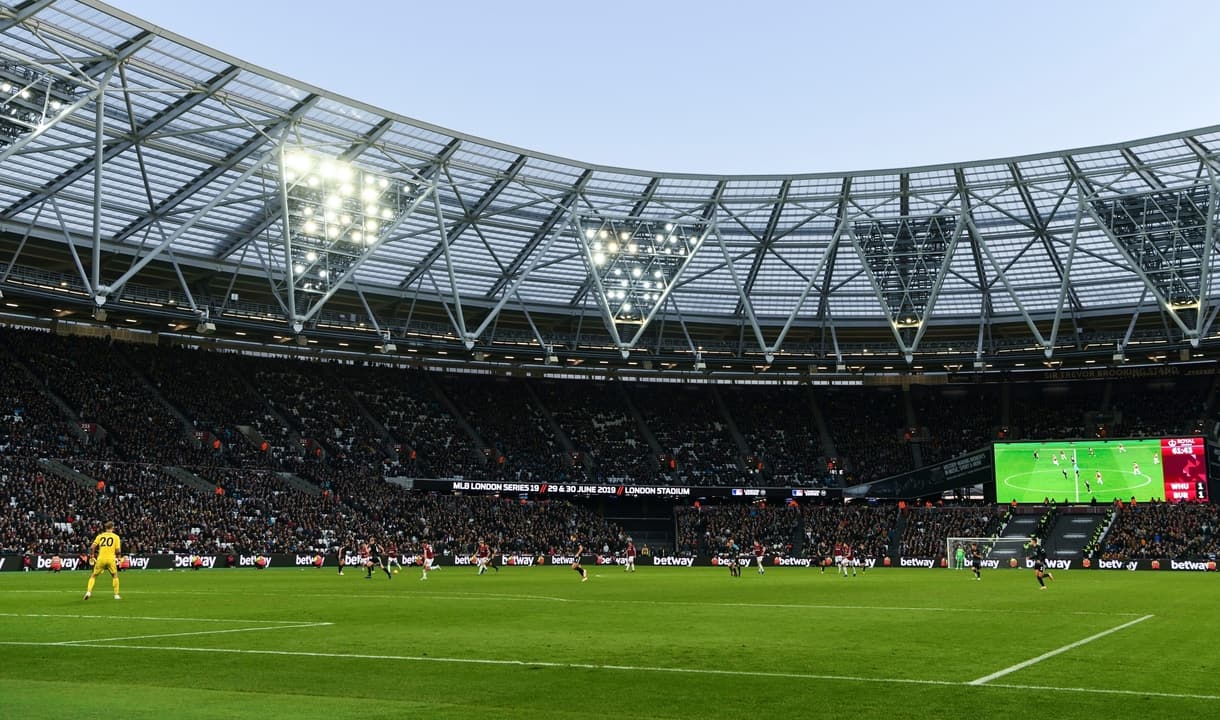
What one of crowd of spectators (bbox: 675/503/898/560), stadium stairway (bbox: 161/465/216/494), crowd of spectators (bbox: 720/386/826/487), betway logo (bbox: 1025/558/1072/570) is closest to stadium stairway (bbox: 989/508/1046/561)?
betway logo (bbox: 1025/558/1072/570)

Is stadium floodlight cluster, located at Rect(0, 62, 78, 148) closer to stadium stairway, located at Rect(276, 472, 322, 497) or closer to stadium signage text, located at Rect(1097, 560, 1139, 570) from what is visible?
stadium stairway, located at Rect(276, 472, 322, 497)

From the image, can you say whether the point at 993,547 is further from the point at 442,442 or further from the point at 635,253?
the point at 442,442

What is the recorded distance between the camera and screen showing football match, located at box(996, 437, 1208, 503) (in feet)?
228

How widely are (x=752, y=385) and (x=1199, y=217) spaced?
41.0 meters

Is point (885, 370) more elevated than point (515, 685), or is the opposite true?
point (885, 370)

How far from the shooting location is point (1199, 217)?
58500 mm

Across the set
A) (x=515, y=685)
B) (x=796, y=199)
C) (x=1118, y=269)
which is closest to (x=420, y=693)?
(x=515, y=685)

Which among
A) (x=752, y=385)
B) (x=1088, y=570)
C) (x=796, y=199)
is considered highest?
(x=796, y=199)

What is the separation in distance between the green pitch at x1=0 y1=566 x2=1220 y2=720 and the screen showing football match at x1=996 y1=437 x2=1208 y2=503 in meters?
44.5

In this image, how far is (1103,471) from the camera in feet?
234

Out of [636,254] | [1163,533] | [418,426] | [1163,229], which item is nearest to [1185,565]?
[1163,533]

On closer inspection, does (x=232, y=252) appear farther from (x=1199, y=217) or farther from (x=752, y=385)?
(x=1199, y=217)

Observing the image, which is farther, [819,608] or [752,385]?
[752,385]

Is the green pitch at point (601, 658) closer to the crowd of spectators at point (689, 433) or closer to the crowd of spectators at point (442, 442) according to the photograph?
the crowd of spectators at point (442, 442)
